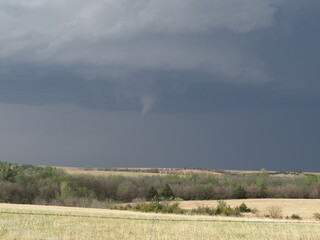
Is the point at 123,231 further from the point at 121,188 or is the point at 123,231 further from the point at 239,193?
the point at 239,193

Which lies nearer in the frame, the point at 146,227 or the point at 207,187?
the point at 146,227

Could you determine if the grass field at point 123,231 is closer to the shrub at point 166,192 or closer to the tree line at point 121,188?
the tree line at point 121,188

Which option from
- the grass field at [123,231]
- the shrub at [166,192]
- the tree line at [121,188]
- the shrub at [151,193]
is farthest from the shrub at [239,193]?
the grass field at [123,231]

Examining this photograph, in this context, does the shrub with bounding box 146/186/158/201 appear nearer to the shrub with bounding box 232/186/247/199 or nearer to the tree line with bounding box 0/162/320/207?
the tree line with bounding box 0/162/320/207

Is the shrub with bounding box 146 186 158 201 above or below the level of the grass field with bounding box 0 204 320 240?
above

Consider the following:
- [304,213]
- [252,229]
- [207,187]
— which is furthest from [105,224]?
[207,187]

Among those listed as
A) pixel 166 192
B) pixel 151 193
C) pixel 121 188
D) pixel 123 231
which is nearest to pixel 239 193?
pixel 166 192

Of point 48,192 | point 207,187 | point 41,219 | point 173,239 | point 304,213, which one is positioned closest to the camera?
point 173,239

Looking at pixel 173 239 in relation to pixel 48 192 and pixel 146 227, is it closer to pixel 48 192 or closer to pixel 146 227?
pixel 146 227

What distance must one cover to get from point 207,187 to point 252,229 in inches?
3413

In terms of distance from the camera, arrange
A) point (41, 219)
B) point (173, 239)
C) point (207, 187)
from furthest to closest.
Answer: point (207, 187)
point (41, 219)
point (173, 239)

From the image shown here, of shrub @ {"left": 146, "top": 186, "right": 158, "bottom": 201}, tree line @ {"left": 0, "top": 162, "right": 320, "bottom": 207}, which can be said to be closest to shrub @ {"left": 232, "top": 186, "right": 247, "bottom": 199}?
tree line @ {"left": 0, "top": 162, "right": 320, "bottom": 207}

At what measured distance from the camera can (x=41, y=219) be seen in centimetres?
2594

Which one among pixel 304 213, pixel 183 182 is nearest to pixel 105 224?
pixel 304 213
